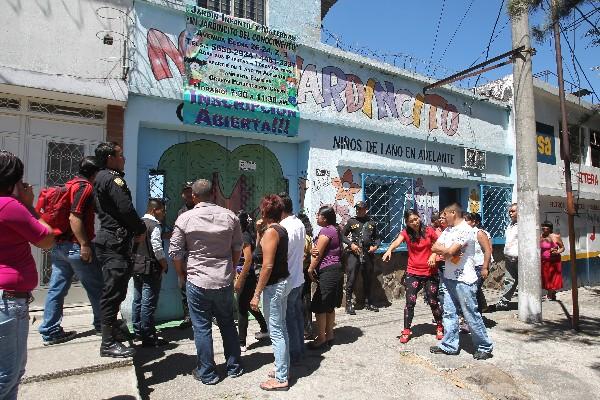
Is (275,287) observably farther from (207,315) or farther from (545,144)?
(545,144)

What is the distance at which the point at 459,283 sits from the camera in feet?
15.5

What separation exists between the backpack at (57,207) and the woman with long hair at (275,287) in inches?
71.5

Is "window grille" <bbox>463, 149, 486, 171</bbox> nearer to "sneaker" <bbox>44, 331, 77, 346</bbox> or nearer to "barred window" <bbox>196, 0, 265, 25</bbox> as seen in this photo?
"barred window" <bbox>196, 0, 265, 25</bbox>

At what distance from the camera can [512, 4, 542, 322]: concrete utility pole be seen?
6.58 m

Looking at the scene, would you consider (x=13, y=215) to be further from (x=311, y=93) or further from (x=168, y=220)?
(x=311, y=93)

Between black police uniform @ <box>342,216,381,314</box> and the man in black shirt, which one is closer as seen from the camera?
the man in black shirt

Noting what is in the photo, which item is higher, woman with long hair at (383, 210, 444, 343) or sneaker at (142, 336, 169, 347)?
woman with long hair at (383, 210, 444, 343)

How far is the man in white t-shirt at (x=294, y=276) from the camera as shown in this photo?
166 inches

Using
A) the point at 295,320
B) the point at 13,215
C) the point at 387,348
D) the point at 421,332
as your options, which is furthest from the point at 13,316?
the point at 421,332

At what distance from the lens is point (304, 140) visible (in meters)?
7.23

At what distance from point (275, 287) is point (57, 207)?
2.20 metres

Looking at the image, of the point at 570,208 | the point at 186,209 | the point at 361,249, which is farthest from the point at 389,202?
the point at 186,209

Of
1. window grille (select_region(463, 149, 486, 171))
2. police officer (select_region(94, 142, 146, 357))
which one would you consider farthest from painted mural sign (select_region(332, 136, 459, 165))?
police officer (select_region(94, 142, 146, 357))

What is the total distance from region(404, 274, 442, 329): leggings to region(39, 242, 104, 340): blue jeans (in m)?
3.73
